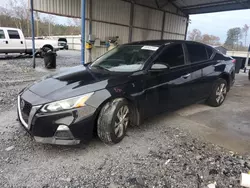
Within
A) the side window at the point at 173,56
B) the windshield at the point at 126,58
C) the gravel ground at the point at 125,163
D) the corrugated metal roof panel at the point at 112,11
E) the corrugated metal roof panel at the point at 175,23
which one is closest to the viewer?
the gravel ground at the point at 125,163

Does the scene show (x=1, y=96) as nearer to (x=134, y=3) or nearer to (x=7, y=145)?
(x=7, y=145)

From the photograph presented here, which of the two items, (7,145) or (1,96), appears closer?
(7,145)

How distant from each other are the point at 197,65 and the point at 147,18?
10013 millimetres

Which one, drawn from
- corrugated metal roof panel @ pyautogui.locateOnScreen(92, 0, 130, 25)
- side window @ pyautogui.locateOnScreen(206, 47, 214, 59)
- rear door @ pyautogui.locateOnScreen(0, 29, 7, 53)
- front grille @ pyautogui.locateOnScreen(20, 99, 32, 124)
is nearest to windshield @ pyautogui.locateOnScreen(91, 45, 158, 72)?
front grille @ pyautogui.locateOnScreen(20, 99, 32, 124)

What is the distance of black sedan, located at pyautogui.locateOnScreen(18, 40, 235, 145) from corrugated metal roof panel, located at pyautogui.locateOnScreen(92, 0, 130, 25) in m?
7.31

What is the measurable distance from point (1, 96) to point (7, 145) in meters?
2.59

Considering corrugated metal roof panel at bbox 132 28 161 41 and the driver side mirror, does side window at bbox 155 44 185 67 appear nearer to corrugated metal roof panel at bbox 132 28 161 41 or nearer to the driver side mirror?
the driver side mirror

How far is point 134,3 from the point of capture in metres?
11.5

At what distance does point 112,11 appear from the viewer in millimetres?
10727

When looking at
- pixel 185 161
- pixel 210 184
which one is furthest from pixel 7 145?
pixel 210 184

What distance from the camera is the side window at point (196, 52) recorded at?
3664 mm

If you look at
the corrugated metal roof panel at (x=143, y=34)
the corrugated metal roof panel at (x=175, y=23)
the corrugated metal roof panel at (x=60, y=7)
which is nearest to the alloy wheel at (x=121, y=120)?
the corrugated metal roof panel at (x=60, y=7)

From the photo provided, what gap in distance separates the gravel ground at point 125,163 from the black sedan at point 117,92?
27 centimetres

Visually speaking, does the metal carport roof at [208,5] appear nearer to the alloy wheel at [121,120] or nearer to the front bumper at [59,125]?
the alloy wheel at [121,120]
